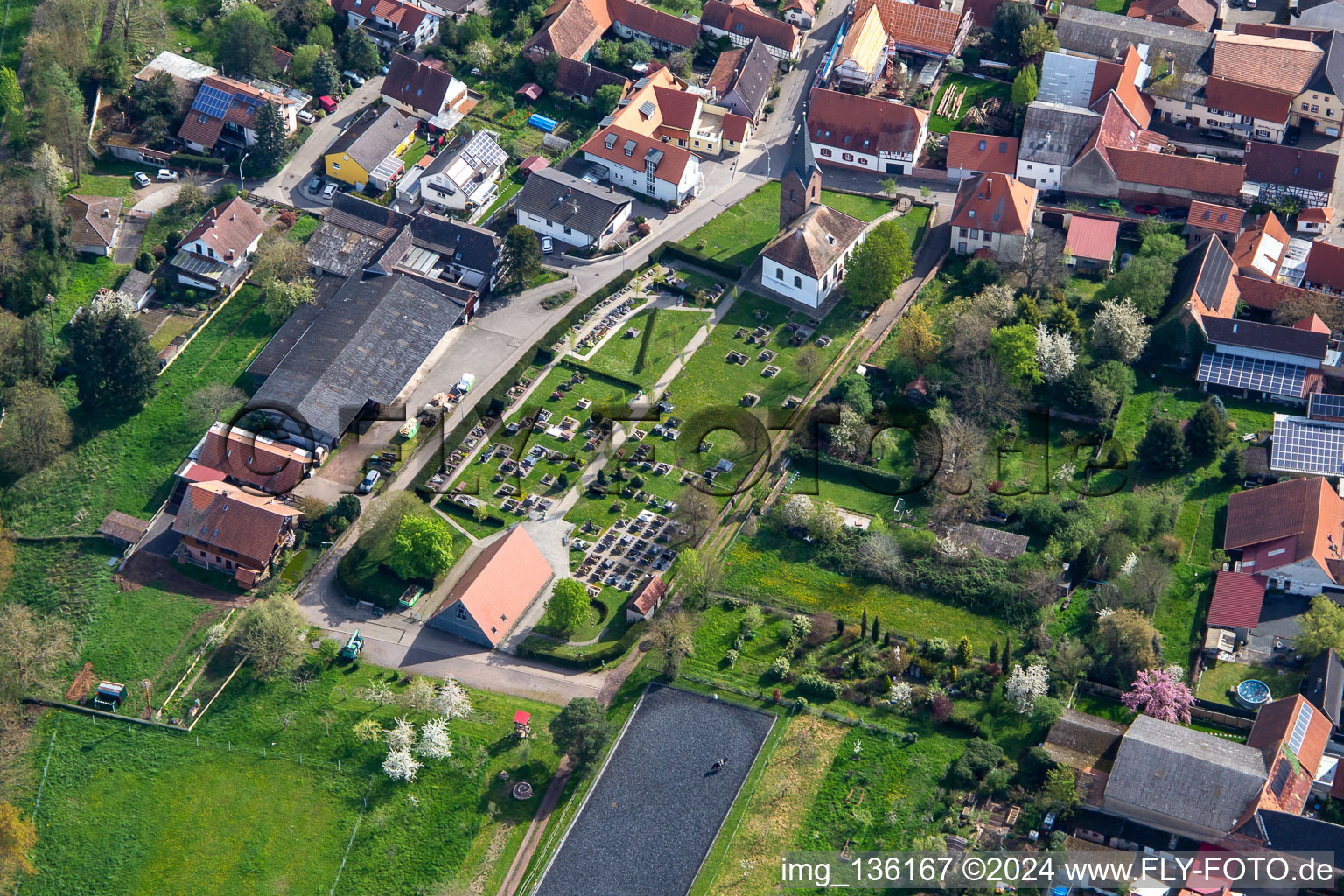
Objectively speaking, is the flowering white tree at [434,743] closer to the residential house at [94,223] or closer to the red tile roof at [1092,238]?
the residential house at [94,223]

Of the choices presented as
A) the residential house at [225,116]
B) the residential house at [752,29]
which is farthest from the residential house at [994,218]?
the residential house at [225,116]

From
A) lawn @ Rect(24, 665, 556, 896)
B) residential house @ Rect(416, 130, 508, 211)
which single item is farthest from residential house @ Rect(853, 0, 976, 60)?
lawn @ Rect(24, 665, 556, 896)

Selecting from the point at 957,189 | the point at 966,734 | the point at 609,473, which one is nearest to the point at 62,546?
the point at 609,473

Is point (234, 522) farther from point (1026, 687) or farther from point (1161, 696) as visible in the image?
point (1161, 696)

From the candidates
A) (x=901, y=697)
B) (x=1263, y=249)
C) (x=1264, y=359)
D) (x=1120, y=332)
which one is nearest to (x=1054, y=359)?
(x=1120, y=332)

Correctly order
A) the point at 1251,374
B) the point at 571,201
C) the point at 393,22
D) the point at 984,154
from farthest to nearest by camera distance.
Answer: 1. the point at 393,22
2. the point at 984,154
3. the point at 571,201
4. the point at 1251,374

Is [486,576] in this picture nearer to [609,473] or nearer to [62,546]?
[609,473]

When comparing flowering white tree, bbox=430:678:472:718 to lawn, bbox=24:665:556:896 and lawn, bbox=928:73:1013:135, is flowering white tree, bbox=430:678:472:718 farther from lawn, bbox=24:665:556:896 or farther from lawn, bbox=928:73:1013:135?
lawn, bbox=928:73:1013:135
